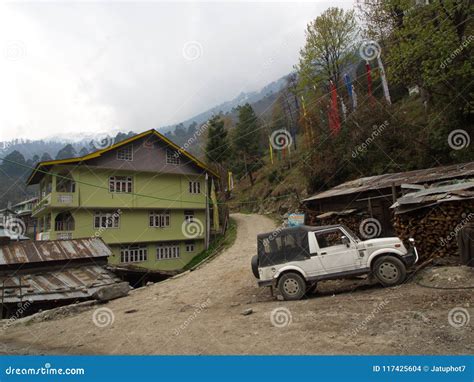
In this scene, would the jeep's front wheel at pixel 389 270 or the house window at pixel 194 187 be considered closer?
the jeep's front wheel at pixel 389 270

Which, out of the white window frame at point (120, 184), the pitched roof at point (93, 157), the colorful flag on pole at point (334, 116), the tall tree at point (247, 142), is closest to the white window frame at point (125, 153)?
the pitched roof at point (93, 157)

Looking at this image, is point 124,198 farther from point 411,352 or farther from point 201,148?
point 411,352

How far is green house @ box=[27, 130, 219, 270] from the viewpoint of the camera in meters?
24.9

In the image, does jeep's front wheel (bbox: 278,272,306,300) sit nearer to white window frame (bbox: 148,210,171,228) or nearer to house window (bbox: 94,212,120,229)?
house window (bbox: 94,212,120,229)

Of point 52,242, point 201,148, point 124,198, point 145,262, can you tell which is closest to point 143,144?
point 124,198

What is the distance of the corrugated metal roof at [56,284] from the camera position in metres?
13.6

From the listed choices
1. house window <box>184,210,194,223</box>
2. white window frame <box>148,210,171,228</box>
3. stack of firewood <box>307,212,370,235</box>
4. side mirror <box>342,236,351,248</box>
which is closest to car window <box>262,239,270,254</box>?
side mirror <box>342,236,351,248</box>

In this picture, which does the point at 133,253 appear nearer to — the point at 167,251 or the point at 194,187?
the point at 167,251

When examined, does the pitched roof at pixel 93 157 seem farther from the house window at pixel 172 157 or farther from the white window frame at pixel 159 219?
the white window frame at pixel 159 219

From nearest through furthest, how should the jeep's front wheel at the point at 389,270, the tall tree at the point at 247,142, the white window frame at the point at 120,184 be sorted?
1. the jeep's front wheel at the point at 389,270
2. the white window frame at the point at 120,184
3. the tall tree at the point at 247,142

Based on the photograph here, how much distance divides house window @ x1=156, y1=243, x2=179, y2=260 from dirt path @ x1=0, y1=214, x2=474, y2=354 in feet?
52.9

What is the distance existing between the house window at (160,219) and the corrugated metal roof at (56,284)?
10989 mm

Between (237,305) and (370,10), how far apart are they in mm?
25991

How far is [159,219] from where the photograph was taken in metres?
28.7
